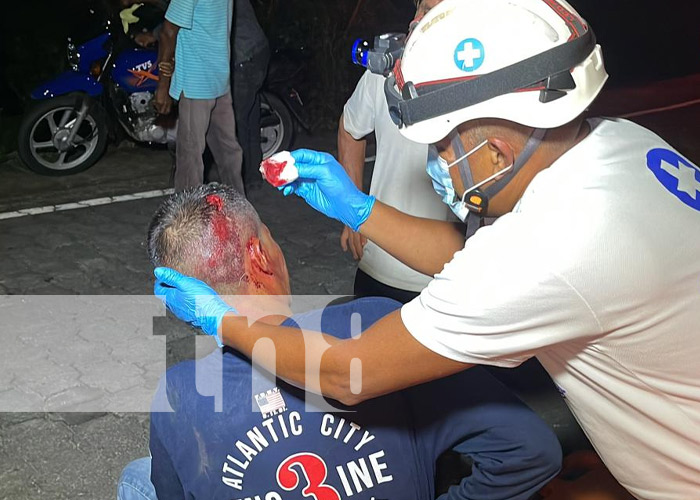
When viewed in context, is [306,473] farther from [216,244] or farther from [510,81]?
[510,81]

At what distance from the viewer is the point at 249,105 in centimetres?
683

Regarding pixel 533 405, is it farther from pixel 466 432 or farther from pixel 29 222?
pixel 29 222

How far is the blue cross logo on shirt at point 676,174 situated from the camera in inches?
75.6

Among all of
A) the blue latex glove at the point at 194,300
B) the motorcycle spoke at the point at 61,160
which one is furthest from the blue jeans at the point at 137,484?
the motorcycle spoke at the point at 61,160

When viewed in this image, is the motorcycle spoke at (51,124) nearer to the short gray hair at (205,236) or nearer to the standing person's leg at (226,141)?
the standing person's leg at (226,141)

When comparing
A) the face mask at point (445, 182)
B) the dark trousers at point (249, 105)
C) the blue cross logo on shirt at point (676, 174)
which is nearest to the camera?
the blue cross logo on shirt at point (676, 174)

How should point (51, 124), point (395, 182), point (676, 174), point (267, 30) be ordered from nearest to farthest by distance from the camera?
point (676, 174) → point (395, 182) → point (51, 124) → point (267, 30)

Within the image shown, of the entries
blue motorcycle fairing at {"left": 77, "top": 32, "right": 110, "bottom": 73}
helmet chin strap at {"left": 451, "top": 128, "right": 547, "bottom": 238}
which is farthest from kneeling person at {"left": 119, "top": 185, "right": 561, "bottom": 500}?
blue motorcycle fairing at {"left": 77, "top": 32, "right": 110, "bottom": 73}

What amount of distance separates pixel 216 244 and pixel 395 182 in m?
1.22

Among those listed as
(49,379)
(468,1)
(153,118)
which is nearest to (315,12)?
(153,118)

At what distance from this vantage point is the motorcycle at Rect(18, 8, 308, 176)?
7.11 metres

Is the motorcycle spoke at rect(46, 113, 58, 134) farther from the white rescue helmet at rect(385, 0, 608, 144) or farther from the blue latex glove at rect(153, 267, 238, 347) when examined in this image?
the white rescue helmet at rect(385, 0, 608, 144)

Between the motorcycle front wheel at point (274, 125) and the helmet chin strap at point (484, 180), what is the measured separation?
18.5 feet

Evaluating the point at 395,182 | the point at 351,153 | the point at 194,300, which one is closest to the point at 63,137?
the point at 351,153
